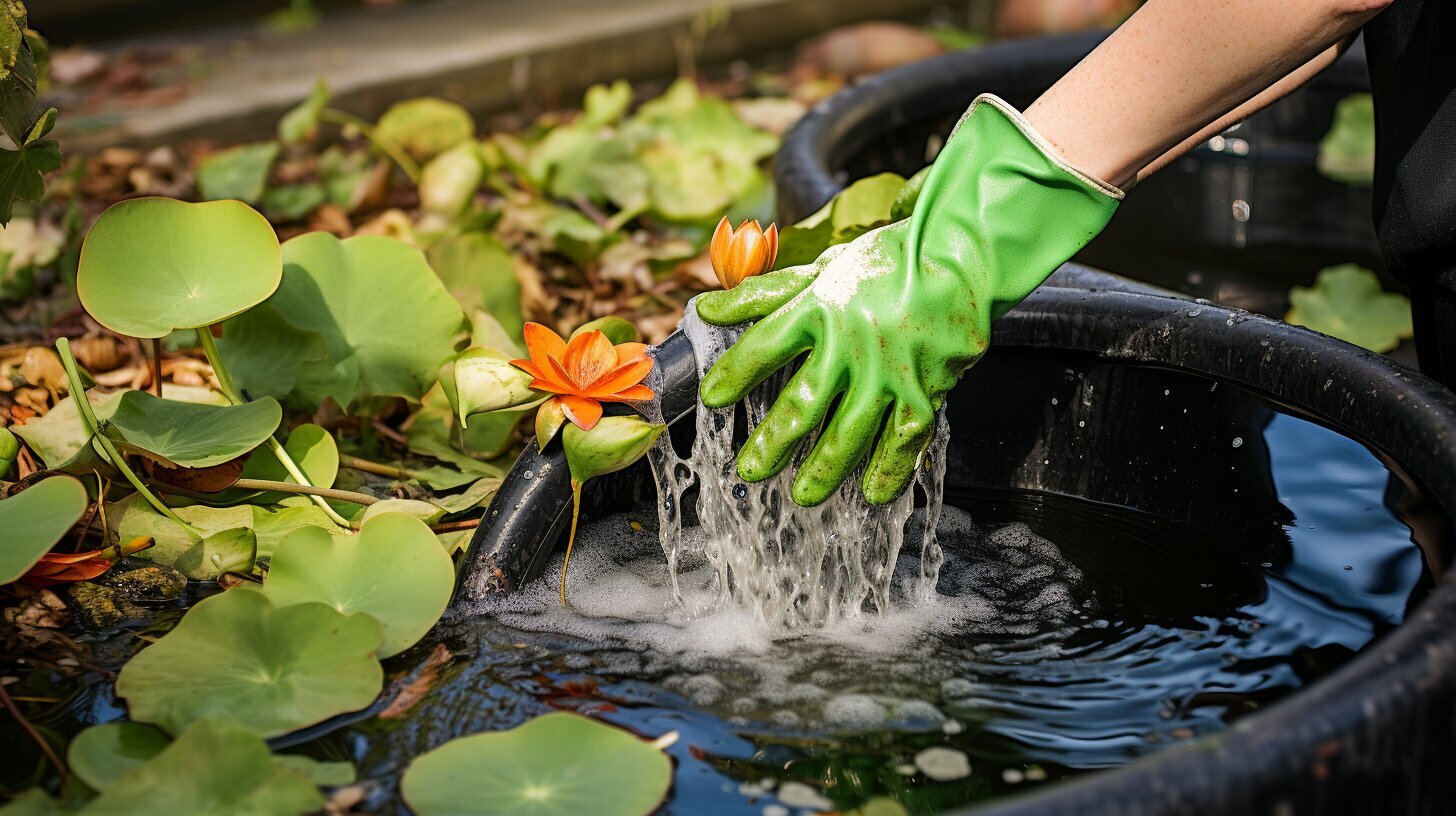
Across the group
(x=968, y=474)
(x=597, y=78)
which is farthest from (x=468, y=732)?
(x=597, y=78)

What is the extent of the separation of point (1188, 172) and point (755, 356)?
74.1 inches

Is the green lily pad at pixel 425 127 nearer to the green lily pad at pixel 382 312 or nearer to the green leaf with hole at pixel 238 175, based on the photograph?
the green leaf with hole at pixel 238 175

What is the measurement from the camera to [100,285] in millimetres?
1233

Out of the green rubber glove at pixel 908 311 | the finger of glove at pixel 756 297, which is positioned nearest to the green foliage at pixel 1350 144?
the green rubber glove at pixel 908 311

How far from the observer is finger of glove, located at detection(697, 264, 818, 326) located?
1.15 meters

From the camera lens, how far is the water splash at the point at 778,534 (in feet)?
3.88

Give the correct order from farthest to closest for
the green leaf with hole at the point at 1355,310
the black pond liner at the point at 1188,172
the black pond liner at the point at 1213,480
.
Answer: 1. the black pond liner at the point at 1188,172
2. the green leaf with hole at the point at 1355,310
3. the black pond liner at the point at 1213,480

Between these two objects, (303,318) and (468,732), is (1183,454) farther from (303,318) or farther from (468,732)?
(303,318)

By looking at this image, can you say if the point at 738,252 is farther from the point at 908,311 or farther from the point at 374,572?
the point at 374,572

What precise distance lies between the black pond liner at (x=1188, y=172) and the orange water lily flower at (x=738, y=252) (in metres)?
0.62

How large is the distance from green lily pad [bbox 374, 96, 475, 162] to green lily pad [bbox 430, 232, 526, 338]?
886 mm

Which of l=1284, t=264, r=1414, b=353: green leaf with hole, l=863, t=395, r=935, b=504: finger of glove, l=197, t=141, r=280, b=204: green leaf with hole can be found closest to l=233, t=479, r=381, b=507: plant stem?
l=863, t=395, r=935, b=504: finger of glove

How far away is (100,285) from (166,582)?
0.29 m

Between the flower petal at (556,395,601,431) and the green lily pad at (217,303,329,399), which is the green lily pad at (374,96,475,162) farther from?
the flower petal at (556,395,601,431)
